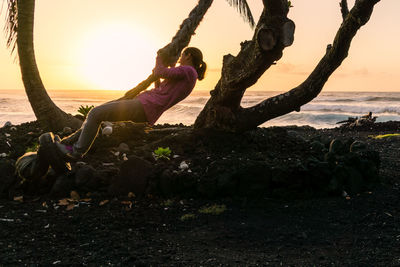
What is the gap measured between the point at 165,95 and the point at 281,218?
6.59 ft

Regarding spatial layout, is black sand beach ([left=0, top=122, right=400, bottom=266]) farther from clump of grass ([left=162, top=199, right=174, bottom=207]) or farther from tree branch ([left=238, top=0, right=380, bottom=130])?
tree branch ([left=238, top=0, right=380, bottom=130])

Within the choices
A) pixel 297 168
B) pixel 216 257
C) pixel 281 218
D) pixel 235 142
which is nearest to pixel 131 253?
pixel 216 257

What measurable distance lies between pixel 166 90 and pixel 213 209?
1.55 metres

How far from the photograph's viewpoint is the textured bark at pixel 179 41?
5.17 metres

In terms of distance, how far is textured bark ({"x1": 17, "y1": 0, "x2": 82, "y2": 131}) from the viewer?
761 cm

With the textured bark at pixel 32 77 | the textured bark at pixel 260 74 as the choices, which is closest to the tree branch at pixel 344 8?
the textured bark at pixel 260 74

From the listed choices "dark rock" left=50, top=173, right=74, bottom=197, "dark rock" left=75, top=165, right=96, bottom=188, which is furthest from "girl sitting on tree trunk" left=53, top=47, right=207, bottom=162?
"dark rock" left=50, top=173, right=74, bottom=197

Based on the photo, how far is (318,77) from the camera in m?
6.00

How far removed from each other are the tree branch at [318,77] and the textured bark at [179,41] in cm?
149

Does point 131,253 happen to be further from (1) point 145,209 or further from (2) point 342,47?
(2) point 342,47

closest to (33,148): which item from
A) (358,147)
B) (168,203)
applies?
(168,203)

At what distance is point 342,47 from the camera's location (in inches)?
228

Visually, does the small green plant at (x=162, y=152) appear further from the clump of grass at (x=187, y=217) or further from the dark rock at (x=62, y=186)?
the clump of grass at (x=187, y=217)

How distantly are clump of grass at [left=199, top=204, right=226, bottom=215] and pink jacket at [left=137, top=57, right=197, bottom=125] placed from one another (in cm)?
125
